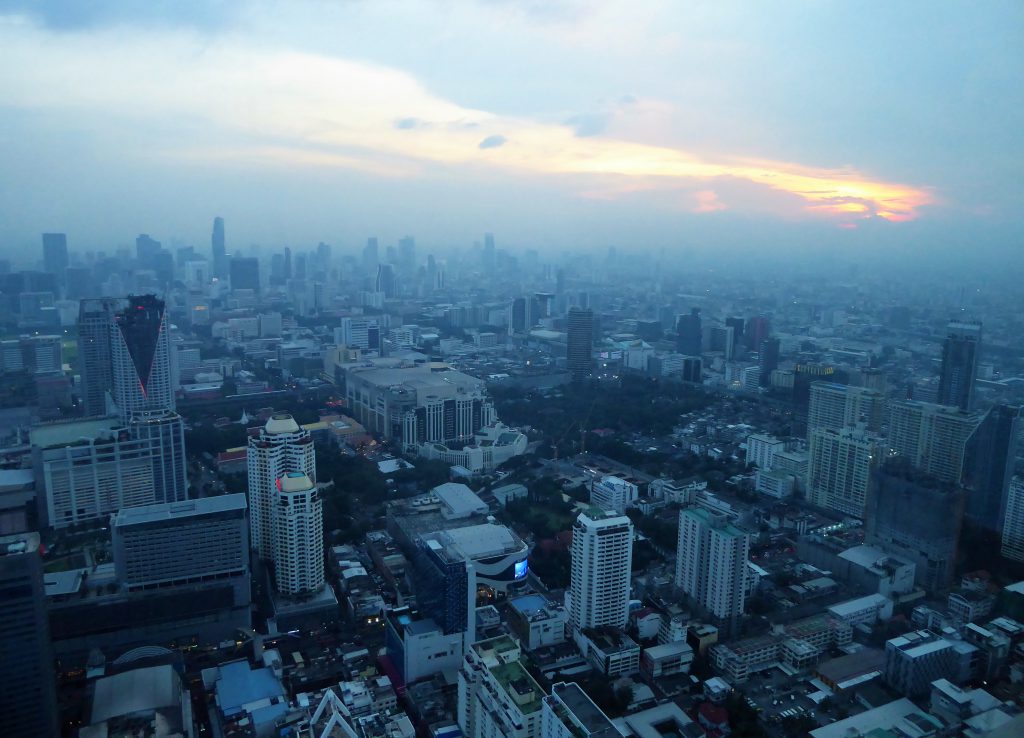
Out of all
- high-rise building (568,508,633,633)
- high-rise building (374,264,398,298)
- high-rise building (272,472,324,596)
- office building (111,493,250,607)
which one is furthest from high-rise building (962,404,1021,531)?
high-rise building (374,264,398,298)

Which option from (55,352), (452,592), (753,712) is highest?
(55,352)

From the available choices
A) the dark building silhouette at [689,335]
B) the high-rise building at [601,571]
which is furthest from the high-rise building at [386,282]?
the high-rise building at [601,571]

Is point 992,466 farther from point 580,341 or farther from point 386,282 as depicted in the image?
point 386,282

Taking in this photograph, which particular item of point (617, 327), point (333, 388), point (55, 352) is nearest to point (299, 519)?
point (55, 352)

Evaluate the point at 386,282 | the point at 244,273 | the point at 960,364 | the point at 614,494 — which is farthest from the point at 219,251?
the point at 960,364

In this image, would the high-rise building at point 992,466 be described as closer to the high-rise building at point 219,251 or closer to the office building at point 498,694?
the office building at point 498,694

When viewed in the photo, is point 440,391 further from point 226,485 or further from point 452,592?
point 452,592
